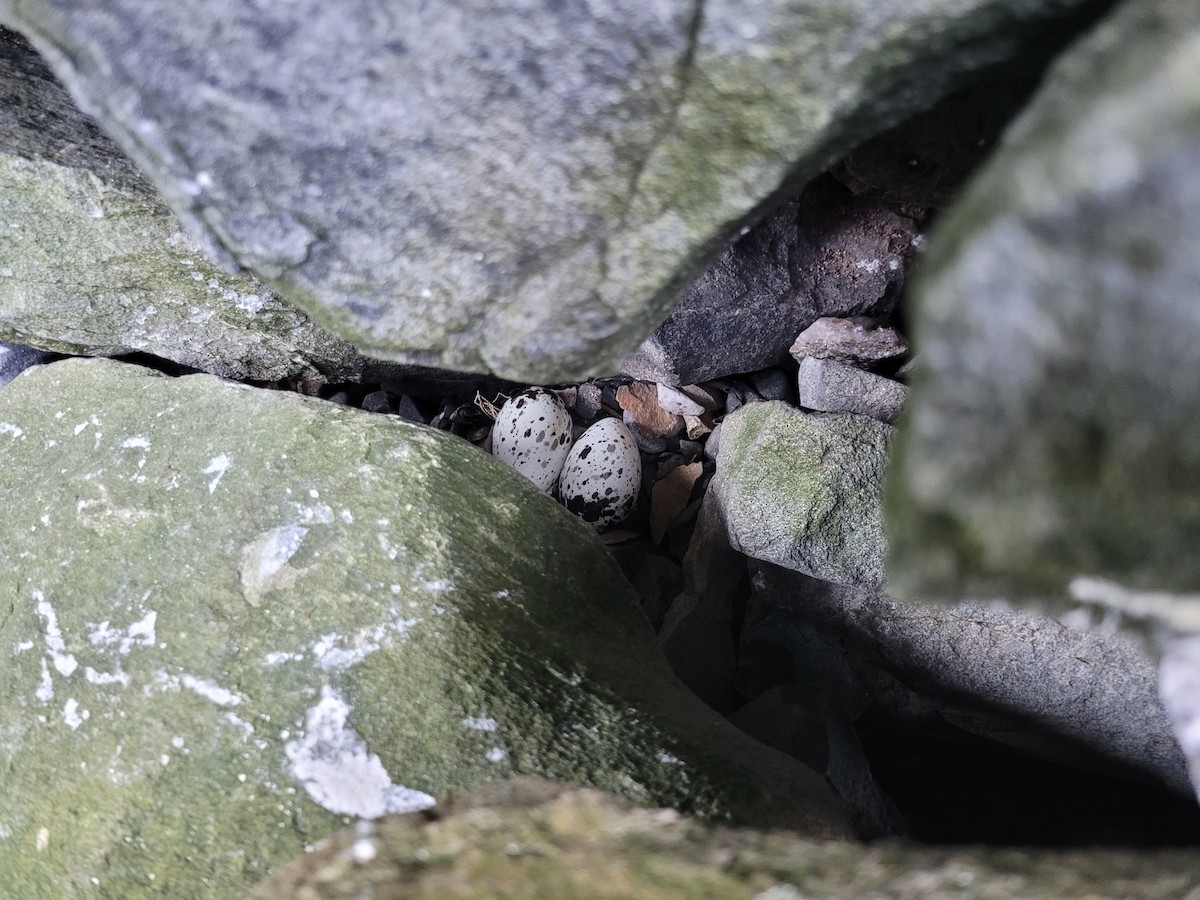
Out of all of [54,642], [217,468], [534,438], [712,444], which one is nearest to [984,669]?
[712,444]

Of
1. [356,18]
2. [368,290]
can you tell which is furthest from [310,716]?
[356,18]

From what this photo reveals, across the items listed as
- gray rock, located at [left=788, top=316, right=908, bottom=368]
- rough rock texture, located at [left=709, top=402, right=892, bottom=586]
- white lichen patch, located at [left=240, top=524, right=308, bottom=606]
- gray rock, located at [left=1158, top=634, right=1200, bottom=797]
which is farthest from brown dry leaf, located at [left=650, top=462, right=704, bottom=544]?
gray rock, located at [left=1158, top=634, right=1200, bottom=797]

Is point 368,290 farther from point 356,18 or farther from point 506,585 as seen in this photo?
point 506,585

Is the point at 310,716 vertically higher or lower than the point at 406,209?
lower

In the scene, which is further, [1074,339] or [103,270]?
[103,270]

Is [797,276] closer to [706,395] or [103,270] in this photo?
[706,395]

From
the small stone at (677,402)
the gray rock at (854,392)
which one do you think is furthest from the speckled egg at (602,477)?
the gray rock at (854,392)

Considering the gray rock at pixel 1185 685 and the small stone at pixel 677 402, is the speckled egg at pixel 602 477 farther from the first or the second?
the gray rock at pixel 1185 685
